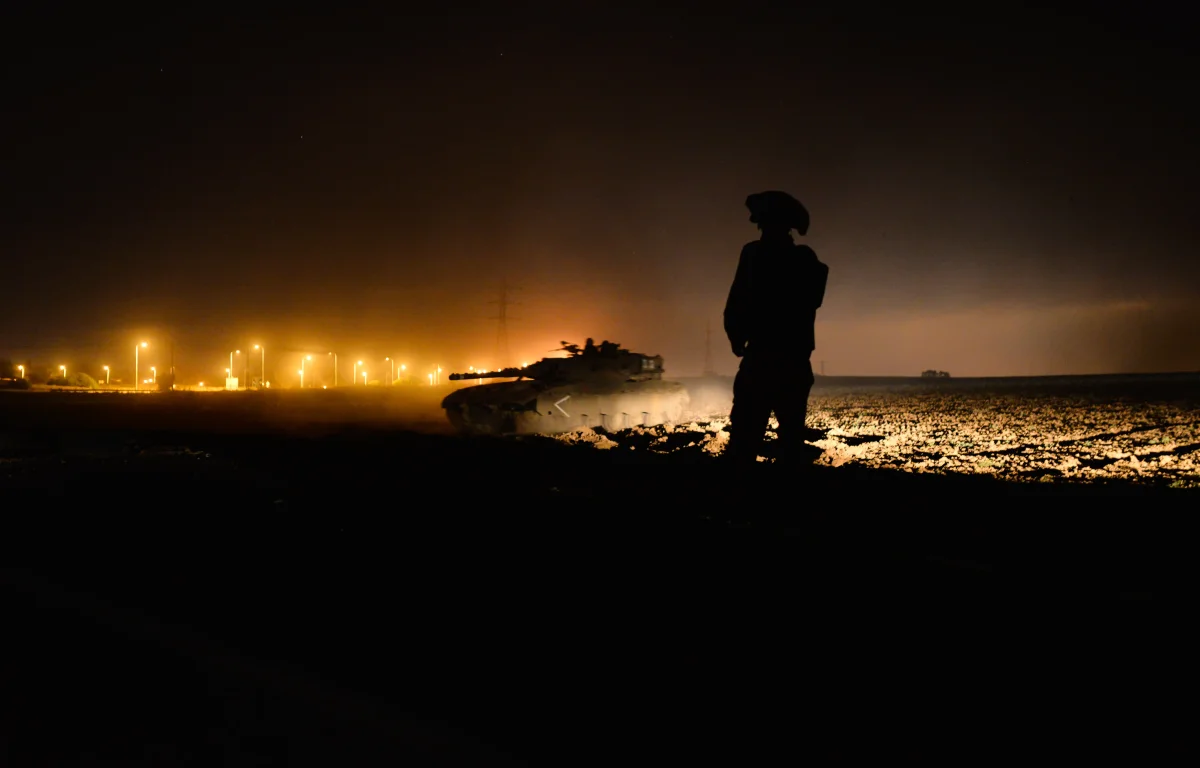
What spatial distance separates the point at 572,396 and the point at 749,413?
1142 centimetres

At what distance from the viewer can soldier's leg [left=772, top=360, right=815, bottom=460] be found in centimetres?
461

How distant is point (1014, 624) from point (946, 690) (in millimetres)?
638

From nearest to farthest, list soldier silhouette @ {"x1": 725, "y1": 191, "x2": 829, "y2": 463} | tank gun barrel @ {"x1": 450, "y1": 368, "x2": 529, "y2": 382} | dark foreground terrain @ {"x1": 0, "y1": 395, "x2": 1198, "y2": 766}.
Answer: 1. dark foreground terrain @ {"x1": 0, "y1": 395, "x2": 1198, "y2": 766}
2. soldier silhouette @ {"x1": 725, "y1": 191, "x2": 829, "y2": 463}
3. tank gun barrel @ {"x1": 450, "y1": 368, "x2": 529, "y2": 382}

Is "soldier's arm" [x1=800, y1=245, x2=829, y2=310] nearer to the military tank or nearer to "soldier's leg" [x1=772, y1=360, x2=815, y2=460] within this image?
"soldier's leg" [x1=772, y1=360, x2=815, y2=460]

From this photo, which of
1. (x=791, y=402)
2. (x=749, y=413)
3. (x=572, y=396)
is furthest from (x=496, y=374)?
(x=791, y=402)

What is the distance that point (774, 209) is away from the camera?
4.64 m

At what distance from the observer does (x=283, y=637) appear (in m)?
2.60

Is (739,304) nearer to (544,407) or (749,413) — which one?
(749,413)

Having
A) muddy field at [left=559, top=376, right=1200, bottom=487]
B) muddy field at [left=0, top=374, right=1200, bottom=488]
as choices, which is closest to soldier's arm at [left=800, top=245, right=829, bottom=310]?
muddy field at [left=559, top=376, right=1200, bottom=487]

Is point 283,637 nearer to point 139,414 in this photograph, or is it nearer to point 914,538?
point 914,538

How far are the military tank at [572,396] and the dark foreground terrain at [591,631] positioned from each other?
990 cm

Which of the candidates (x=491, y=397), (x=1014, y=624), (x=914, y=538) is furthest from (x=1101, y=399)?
(x=1014, y=624)

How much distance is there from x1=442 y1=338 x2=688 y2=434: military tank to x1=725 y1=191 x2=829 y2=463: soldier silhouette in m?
10.6

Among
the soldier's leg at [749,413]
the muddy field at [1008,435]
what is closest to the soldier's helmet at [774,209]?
the soldier's leg at [749,413]
